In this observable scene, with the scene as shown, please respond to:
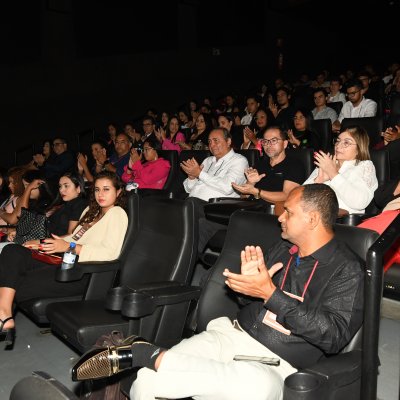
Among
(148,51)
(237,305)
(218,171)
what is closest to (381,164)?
(218,171)

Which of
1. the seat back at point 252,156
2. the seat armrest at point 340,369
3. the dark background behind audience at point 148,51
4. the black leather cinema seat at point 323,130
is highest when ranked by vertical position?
the dark background behind audience at point 148,51

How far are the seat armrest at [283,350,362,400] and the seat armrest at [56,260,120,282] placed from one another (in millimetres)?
1540

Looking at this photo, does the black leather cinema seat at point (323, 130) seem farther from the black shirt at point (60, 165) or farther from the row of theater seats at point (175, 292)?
the black shirt at point (60, 165)

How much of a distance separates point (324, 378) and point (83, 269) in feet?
5.29

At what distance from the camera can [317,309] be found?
1.70 m

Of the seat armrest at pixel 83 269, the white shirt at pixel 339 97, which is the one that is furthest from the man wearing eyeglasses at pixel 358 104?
the seat armrest at pixel 83 269

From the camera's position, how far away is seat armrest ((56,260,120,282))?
2.70 metres

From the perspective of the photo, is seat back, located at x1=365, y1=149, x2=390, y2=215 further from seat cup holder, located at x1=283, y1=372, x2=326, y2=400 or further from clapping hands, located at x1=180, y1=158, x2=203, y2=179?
seat cup holder, located at x1=283, y1=372, x2=326, y2=400

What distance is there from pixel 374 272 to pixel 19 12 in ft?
26.3

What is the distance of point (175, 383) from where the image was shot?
1.69 metres

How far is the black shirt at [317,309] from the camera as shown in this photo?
1653 millimetres

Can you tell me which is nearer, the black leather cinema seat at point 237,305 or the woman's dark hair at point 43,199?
the black leather cinema seat at point 237,305

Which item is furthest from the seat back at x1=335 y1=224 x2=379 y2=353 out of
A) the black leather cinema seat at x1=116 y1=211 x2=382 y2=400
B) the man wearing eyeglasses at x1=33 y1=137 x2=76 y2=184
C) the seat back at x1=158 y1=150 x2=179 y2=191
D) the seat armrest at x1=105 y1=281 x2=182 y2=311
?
the man wearing eyeglasses at x1=33 y1=137 x2=76 y2=184

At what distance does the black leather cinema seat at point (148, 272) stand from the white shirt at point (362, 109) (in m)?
3.21
